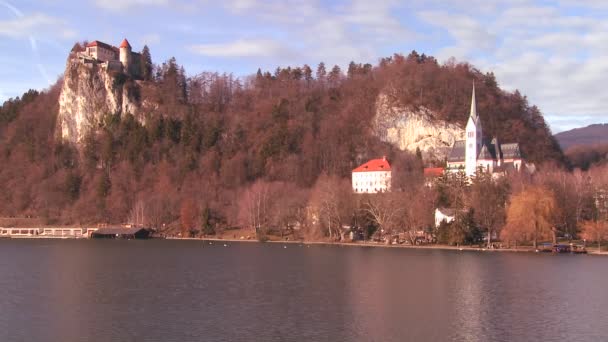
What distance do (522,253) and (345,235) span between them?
23.6m

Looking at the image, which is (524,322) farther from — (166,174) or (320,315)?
(166,174)

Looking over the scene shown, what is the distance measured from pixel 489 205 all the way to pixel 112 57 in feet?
315

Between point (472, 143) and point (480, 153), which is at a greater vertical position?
point (472, 143)

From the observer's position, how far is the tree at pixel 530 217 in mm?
63656

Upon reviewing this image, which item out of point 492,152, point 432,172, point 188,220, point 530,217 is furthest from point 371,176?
point 530,217

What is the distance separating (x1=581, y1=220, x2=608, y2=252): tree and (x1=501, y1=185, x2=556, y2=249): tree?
3.48 metres

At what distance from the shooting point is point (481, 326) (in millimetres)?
29531

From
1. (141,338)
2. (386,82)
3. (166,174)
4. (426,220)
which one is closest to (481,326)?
(141,338)

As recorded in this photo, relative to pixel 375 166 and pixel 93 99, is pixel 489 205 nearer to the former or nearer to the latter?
pixel 375 166

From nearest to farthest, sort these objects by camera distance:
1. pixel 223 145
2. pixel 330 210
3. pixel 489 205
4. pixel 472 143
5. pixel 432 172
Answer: pixel 489 205 < pixel 330 210 < pixel 432 172 < pixel 472 143 < pixel 223 145

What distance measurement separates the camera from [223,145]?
120750mm

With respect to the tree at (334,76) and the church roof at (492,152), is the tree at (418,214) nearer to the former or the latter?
the church roof at (492,152)

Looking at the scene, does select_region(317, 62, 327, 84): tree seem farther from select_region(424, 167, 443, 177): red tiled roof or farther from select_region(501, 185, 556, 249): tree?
select_region(501, 185, 556, 249): tree

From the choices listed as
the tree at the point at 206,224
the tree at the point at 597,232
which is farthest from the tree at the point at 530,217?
the tree at the point at 206,224
